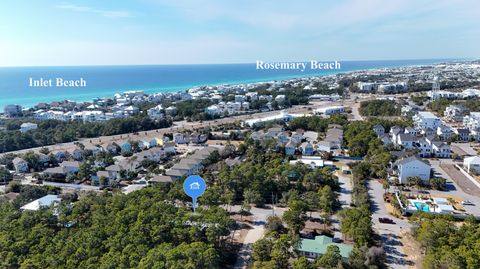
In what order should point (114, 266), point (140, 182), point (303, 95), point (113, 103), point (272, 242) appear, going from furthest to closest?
point (303, 95)
point (113, 103)
point (140, 182)
point (272, 242)
point (114, 266)

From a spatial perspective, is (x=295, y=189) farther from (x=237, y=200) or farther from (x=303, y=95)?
(x=303, y=95)

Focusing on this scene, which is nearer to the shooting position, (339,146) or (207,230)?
(207,230)

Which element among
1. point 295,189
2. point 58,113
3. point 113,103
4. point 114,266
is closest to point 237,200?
point 295,189

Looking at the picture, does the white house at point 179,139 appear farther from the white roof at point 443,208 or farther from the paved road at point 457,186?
the white roof at point 443,208

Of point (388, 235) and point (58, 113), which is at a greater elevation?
point (58, 113)

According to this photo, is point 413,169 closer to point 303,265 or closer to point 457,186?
point 457,186

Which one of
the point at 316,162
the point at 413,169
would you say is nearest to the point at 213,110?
the point at 316,162

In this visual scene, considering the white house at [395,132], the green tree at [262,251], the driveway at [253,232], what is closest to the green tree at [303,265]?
the green tree at [262,251]
